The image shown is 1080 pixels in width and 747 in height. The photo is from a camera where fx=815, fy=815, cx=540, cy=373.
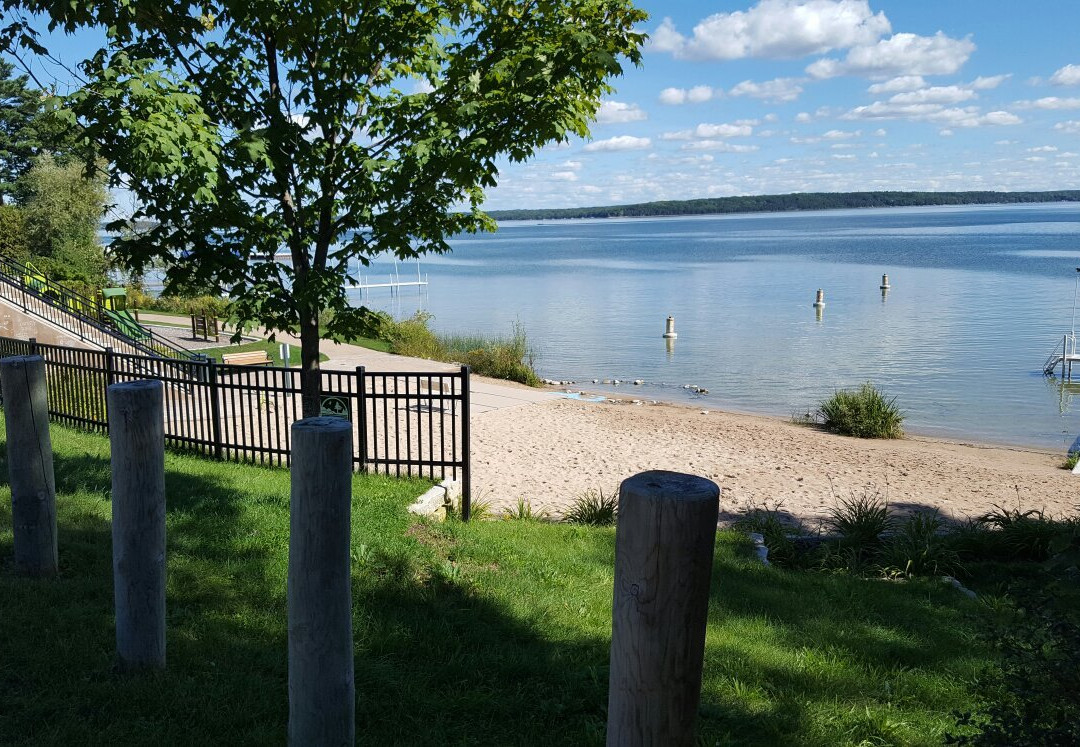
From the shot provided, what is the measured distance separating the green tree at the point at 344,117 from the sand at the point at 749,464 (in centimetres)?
434

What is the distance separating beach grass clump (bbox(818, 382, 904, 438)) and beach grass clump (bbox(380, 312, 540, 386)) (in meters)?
9.14

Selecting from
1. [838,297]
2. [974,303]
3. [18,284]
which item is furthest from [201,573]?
[838,297]

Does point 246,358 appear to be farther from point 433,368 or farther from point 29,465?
point 29,465

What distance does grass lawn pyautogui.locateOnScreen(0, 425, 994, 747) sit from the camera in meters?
3.76

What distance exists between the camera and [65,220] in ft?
125

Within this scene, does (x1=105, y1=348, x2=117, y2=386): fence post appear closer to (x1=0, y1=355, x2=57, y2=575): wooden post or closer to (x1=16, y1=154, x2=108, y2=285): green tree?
(x1=0, y1=355, x2=57, y2=575): wooden post

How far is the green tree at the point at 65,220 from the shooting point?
36.2 metres

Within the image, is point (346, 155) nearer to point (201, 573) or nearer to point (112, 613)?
point (201, 573)

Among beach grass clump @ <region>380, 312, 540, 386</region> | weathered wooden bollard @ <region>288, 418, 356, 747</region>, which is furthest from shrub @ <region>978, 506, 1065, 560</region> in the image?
beach grass clump @ <region>380, 312, 540, 386</region>

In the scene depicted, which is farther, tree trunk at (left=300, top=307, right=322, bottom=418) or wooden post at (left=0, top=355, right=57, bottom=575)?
tree trunk at (left=300, top=307, right=322, bottom=418)

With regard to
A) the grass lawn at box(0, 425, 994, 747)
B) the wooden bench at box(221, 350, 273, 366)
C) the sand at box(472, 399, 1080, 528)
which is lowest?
the sand at box(472, 399, 1080, 528)

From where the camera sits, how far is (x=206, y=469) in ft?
29.2

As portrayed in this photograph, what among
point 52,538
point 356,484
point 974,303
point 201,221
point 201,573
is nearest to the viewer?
point 52,538

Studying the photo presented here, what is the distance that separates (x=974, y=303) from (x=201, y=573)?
50861mm
